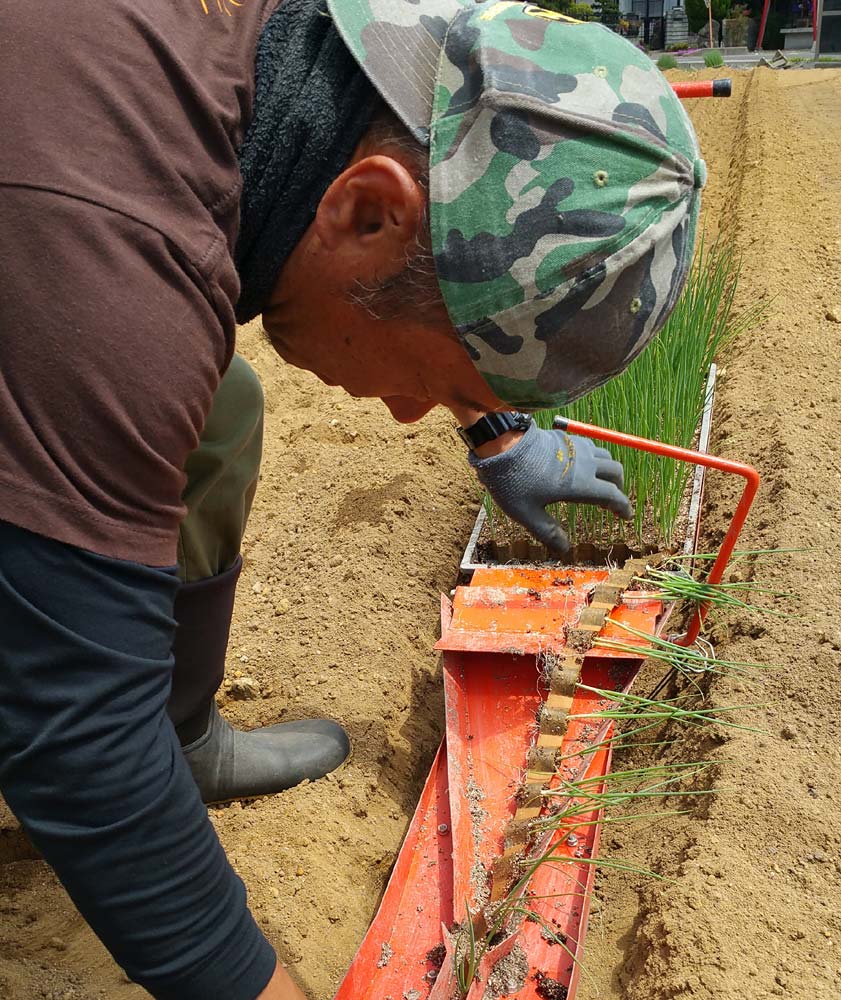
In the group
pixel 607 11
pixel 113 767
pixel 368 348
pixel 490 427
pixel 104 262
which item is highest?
pixel 104 262

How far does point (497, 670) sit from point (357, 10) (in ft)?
4.53

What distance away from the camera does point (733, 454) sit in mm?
2803

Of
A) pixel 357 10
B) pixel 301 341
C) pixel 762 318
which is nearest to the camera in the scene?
pixel 357 10

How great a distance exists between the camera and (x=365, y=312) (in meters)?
1.00

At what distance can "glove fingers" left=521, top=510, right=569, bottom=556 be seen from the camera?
1.89 m

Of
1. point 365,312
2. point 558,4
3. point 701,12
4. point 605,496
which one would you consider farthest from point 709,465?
point 701,12

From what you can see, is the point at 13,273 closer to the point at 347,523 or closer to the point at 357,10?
the point at 357,10

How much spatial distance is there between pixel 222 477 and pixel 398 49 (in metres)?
0.85

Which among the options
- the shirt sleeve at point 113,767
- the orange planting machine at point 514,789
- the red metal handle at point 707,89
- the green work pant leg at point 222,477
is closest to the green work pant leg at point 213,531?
the green work pant leg at point 222,477

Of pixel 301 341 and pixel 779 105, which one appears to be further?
pixel 779 105

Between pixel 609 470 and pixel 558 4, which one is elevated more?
pixel 609 470

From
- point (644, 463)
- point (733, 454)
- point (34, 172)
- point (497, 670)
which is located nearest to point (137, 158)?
point (34, 172)

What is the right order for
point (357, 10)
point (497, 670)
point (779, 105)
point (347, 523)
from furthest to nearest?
point (779, 105) → point (347, 523) → point (497, 670) → point (357, 10)

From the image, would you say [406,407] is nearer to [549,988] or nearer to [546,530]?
[546,530]
